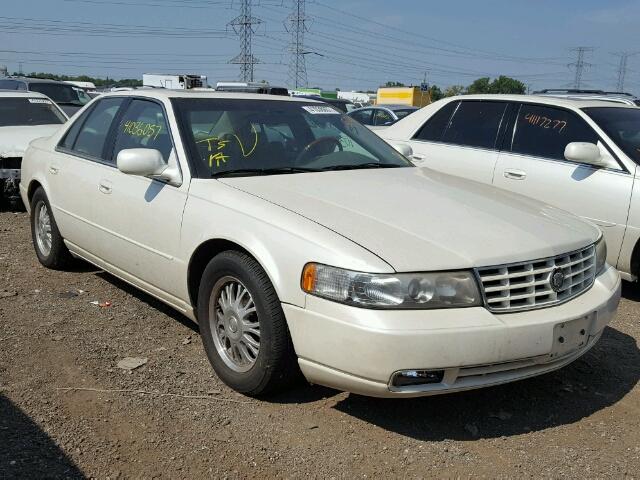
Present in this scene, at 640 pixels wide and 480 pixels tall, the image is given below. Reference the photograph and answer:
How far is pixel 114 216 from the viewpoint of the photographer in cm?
437

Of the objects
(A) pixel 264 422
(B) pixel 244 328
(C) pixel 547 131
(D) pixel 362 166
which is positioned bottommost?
(A) pixel 264 422

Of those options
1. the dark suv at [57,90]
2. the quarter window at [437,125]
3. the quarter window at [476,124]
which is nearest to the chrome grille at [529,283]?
the quarter window at [476,124]

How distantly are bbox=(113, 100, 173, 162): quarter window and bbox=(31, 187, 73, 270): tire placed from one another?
3.84ft

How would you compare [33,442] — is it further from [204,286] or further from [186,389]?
[204,286]

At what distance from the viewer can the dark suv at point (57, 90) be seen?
16.1 m

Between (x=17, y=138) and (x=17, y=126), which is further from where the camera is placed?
(x=17, y=126)

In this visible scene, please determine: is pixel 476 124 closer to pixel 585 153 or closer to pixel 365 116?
pixel 585 153

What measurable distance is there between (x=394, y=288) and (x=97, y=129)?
3058 mm

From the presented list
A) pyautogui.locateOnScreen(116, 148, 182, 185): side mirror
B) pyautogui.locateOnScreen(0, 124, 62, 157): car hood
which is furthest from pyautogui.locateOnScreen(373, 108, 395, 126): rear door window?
pyautogui.locateOnScreen(116, 148, 182, 185): side mirror

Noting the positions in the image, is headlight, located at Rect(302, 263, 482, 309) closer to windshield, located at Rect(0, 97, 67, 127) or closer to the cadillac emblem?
the cadillac emblem

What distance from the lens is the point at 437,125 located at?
22.5 ft

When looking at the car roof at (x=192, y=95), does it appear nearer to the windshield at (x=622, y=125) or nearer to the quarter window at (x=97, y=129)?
the quarter window at (x=97, y=129)

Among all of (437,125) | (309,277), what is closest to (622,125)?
(437,125)

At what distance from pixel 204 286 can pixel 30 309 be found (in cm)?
181
